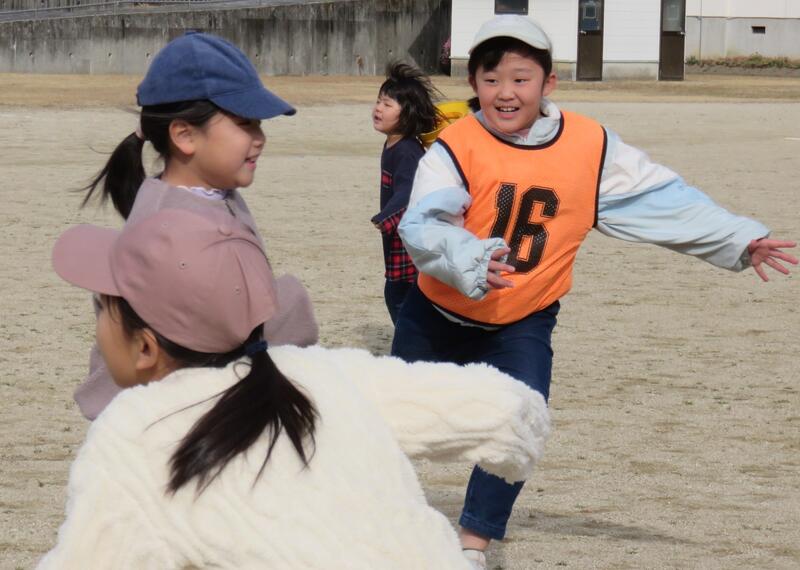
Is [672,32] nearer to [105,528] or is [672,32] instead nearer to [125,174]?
[125,174]

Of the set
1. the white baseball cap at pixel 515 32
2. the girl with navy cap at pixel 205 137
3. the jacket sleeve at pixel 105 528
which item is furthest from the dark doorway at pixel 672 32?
the jacket sleeve at pixel 105 528

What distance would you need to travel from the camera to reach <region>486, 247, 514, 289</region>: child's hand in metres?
3.55

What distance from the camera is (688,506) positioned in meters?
4.86

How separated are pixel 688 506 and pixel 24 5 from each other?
112 feet

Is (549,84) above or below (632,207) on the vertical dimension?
above

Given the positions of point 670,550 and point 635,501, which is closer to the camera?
point 670,550

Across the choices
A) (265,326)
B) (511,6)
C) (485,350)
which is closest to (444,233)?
(485,350)

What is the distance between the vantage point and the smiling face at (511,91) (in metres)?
4.03

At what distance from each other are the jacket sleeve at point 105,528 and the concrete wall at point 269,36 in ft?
99.7

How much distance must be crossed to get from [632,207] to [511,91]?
489mm

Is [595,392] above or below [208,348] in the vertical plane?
below

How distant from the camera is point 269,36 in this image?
34.3 m

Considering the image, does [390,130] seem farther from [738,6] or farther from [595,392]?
[738,6]

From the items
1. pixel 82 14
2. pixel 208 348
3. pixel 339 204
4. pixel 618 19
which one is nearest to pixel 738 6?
pixel 618 19
